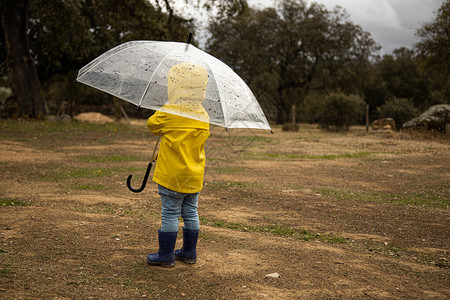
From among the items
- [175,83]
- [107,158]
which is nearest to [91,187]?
[107,158]

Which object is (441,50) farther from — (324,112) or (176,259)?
(176,259)

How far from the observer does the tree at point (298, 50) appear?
3747 cm

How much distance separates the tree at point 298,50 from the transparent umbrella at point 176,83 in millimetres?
32622

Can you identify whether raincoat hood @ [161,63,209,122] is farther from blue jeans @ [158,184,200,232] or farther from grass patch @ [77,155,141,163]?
grass patch @ [77,155,141,163]

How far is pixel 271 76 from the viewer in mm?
37031

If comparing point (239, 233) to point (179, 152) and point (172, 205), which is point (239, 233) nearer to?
point (172, 205)

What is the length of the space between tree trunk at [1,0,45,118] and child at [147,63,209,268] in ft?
61.2

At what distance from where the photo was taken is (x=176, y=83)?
3705 mm

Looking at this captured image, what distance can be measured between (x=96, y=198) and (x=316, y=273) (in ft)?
12.2

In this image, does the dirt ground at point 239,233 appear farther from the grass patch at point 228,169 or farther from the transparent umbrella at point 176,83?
the transparent umbrella at point 176,83

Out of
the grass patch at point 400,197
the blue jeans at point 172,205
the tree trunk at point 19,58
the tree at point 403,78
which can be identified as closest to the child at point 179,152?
the blue jeans at point 172,205

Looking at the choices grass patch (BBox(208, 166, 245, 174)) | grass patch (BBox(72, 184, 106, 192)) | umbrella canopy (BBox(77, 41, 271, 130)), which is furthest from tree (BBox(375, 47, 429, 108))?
umbrella canopy (BBox(77, 41, 271, 130))

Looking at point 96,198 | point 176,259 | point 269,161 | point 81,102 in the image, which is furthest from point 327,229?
point 81,102

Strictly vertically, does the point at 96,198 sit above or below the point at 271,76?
below
